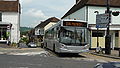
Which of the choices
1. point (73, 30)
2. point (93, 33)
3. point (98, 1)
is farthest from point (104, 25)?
point (98, 1)

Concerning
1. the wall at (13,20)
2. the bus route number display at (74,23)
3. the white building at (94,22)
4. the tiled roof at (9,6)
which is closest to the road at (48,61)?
the bus route number display at (74,23)

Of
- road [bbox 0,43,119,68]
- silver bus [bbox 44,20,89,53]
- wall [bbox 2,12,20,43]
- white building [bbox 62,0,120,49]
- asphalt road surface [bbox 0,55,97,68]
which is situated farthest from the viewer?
wall [bbox 2,12,20,43]

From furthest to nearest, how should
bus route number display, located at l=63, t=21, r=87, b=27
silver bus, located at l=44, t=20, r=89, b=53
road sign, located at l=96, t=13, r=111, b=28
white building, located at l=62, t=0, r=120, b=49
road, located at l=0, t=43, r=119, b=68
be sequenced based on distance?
1. white building, located at l=62, t=0, r=120, b=49
2. road sign, located at l=96, t=13, r=111, b=28
3. bus route number display, located at l=63, t=21, r=87, b=27
4. silver bus, located at l=44, t=20, r=89, b=53
5. road, located at l=0, t=43, r=119, b=68

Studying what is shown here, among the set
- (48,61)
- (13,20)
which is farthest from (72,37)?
(13,20)

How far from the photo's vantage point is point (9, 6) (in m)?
49.9

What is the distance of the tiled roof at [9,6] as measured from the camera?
49.0 meters

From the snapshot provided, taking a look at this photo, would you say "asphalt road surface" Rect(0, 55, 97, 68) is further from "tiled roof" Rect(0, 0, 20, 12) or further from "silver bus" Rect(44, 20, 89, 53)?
"tiled roof" Rect(0, 0, 20, 12)

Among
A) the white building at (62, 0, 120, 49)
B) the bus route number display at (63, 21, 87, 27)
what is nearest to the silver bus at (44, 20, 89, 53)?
the bus route number display at (63, 21, 87, 27)

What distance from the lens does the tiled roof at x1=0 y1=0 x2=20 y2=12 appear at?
49.0m

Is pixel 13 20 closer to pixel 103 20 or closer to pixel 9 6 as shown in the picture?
pixel 9 6

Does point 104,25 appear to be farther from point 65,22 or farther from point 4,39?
point 4,39

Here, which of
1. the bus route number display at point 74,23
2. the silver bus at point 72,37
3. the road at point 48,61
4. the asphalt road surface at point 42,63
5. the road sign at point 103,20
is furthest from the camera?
the road sign at point 103,20

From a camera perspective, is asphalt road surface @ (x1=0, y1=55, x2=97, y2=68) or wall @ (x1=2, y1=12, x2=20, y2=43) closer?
asphalt road surface @ (x1=0, y1=55, x2=97, y2=68)

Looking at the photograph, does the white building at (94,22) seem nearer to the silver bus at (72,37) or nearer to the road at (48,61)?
the road at (48,61)
